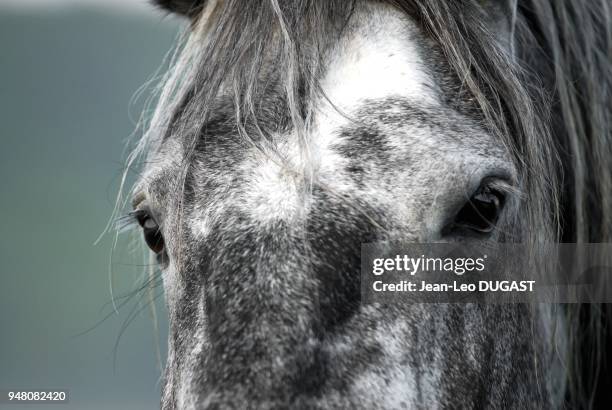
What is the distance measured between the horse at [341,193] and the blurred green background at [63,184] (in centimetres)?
121

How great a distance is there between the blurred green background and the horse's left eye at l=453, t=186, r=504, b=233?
1.55m

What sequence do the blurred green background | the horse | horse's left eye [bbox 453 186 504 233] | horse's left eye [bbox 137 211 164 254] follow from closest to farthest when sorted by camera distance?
the horse, horse's left eye [bbox 453 186 504 233], horse's left eye [bbox 137 211 164 254], the blurred green background

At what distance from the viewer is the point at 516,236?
1.57m

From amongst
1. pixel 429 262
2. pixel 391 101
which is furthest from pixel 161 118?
pixel 429 262

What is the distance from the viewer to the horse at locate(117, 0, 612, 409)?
118 cm

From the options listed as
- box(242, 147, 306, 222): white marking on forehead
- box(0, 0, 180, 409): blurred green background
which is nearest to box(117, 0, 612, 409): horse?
box(242, 147, 306, 222): white marking on forehead

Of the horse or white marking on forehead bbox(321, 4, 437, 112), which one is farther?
white marking on forehead bbox(321, 4, 437, 112)

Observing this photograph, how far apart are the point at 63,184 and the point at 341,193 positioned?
2.58 meters

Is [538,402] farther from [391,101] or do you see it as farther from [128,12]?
[128,12]

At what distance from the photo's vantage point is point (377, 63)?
4.97 ft

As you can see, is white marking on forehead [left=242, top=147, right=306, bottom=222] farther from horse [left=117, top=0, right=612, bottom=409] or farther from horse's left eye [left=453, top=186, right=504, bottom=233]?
horse's left eye [left=453, top=186, right=504, bottom=233]

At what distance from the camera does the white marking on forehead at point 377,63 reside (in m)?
1.45

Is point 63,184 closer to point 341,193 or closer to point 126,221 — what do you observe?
point 126,221

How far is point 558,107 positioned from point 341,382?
117 cm
